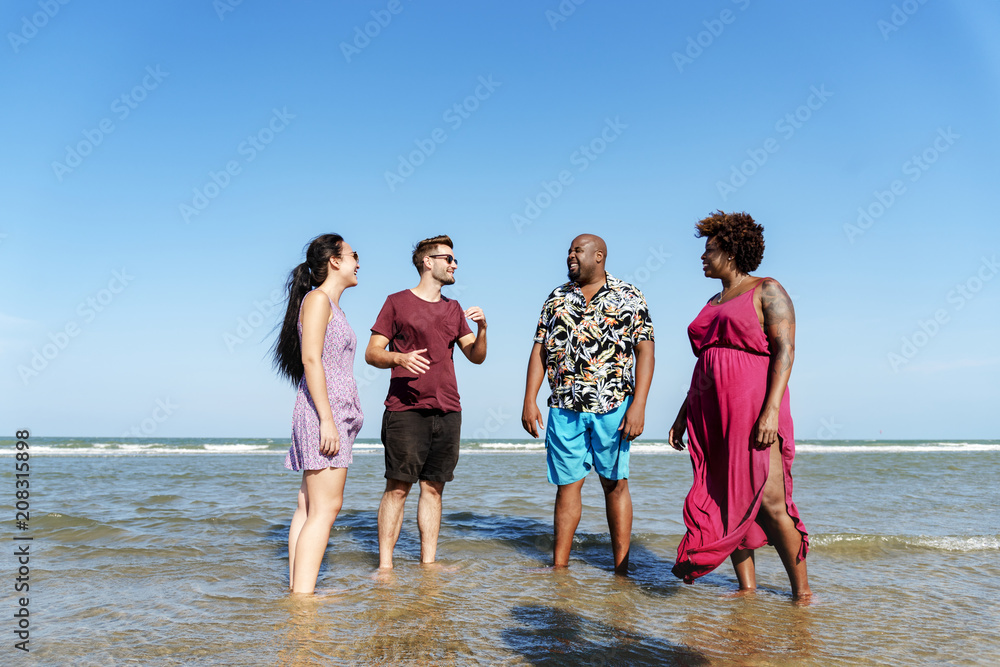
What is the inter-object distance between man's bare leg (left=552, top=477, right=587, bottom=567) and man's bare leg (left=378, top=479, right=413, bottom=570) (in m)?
1.04

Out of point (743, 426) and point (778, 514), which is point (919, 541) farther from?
point (743, 426)

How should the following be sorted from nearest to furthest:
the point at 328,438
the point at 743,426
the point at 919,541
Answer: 1. the point at 328,438
2. the point at 743,426
3. the point at 919,541

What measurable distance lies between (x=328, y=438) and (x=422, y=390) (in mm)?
1009

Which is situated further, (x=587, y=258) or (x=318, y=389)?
(x=587, y=258)

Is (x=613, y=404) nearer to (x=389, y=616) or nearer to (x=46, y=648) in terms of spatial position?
(x=389, y=616)

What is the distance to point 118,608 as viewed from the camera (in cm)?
357

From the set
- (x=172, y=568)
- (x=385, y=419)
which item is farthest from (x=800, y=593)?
(x=172, y=568)

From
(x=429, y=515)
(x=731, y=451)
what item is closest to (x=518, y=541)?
(x=429, y=515)

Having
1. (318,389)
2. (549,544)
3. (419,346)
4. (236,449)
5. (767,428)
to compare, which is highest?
(419,346)

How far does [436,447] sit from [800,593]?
2.41 m

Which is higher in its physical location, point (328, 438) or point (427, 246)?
point (427, 246)

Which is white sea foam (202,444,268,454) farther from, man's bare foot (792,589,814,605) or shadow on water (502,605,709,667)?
man's bare foot (792,589,814,605)

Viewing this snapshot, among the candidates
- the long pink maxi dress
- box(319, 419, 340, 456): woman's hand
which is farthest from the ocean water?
box(319, 419, 340, 456): woman's hand

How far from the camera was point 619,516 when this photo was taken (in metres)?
4.36
